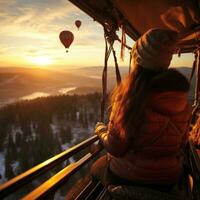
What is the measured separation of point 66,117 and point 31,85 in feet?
269

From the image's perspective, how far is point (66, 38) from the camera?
9648mm

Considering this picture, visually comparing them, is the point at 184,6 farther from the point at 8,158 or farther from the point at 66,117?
the point at 66,117

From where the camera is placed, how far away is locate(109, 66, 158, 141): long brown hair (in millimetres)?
1369

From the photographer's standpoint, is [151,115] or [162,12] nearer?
[151,115]

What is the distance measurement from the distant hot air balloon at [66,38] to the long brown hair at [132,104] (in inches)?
328

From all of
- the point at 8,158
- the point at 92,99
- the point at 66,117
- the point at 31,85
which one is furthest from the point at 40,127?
the point at 31,85

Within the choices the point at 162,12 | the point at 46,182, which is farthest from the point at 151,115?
the point at 162,12

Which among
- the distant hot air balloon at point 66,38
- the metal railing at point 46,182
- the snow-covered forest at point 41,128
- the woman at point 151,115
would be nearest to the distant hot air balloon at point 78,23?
the distant hot air balloon at point 66,38

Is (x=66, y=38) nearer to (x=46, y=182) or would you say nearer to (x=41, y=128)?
(x=46, y=182)

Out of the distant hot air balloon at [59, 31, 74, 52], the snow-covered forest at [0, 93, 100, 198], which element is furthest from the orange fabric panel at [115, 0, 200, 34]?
the snow-covered forest at [0, 93, 100, 198]

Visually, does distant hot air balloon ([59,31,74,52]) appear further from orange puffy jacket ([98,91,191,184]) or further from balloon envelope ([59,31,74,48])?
orange puffy jacket ([98,91,191,184])

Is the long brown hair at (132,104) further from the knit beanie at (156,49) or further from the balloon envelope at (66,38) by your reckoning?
the balloon envelope at (66,38)

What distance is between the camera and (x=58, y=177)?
1979 mm

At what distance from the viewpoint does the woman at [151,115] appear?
1.37m
